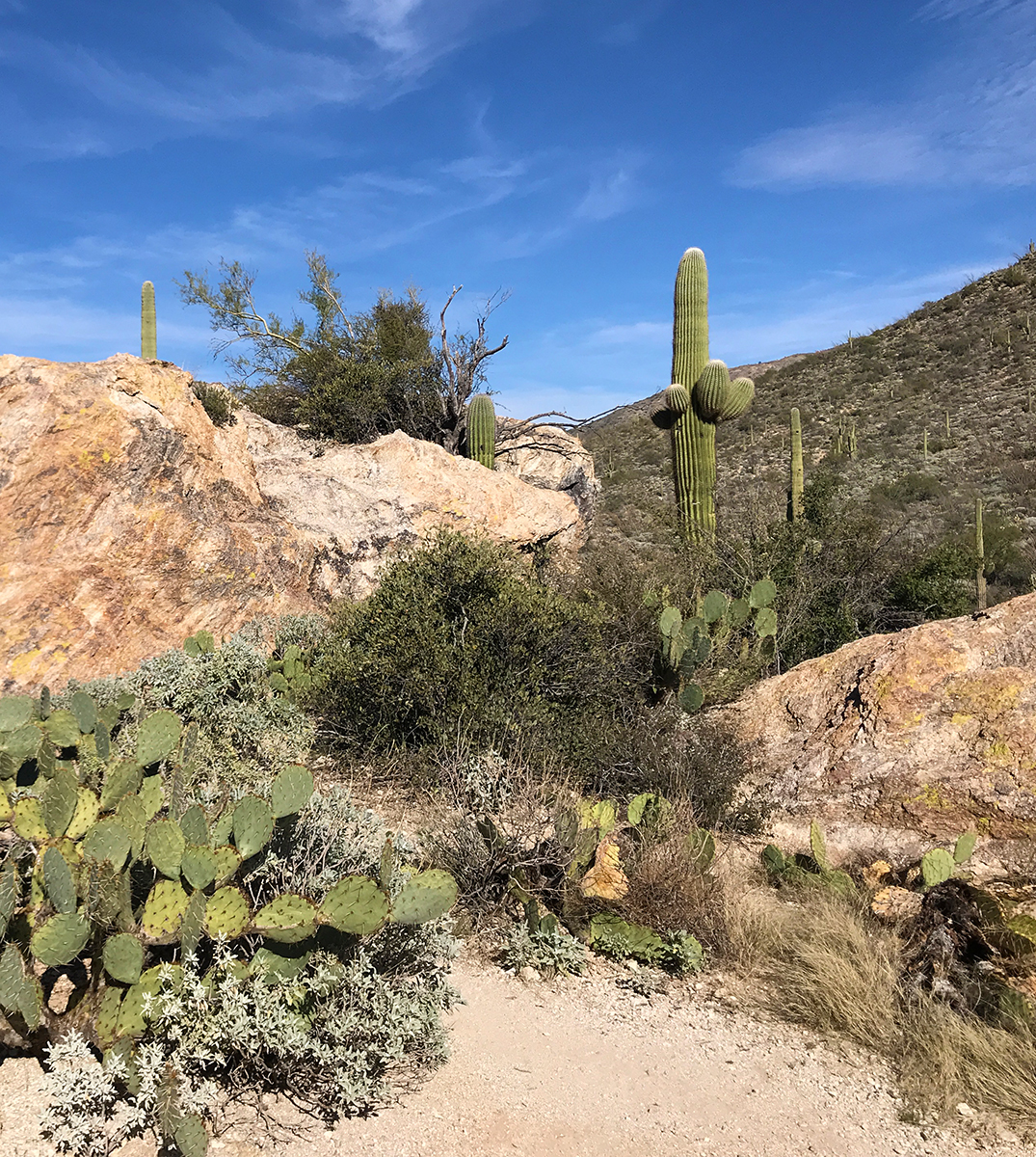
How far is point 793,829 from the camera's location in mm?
5750

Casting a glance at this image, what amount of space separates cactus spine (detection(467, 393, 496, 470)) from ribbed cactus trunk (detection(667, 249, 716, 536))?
3053 millimetres

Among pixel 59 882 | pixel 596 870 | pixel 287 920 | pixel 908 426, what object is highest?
pixel 908 426

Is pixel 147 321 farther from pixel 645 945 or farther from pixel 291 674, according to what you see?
pixel 645 945

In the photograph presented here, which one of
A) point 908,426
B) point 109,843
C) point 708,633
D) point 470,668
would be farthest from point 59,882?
point 908,426

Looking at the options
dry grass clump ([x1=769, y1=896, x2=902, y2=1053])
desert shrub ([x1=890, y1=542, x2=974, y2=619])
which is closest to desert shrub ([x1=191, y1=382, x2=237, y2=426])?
dry grass clump ([x1=769, y1=896, x2=902, y2=1053])

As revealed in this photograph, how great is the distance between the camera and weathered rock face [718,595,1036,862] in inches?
216

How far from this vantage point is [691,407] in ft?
47.1

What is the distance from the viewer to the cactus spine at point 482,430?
13250 millimetres

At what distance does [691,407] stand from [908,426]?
56.9 feet

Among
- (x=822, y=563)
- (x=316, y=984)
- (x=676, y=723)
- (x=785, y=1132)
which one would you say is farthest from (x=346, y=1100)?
(x=822, y=563)

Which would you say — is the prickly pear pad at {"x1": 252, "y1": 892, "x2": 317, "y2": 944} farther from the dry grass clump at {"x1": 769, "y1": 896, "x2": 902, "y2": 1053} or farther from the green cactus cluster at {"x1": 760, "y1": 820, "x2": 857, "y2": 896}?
the green cactus cluster at {"x1": 760, "y1": 820, "x2": 857, "y2": 896}

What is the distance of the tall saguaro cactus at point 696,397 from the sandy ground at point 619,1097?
33.2ft

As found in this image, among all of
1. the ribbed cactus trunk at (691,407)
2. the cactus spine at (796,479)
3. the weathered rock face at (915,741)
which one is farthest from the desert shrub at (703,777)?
the cactus spine at (796,479)

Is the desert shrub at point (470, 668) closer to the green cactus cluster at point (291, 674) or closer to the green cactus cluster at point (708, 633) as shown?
the green cactus cluster at point (291, 674)
